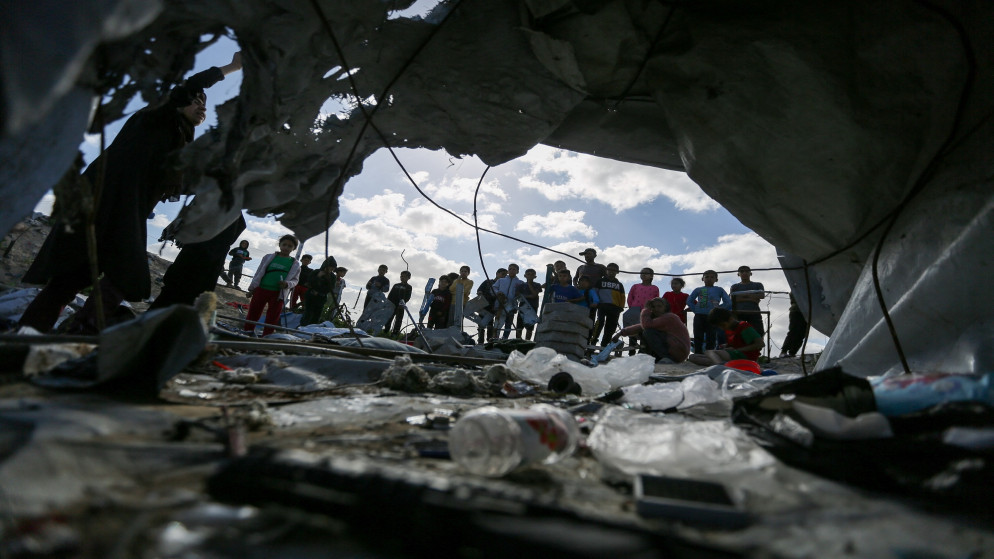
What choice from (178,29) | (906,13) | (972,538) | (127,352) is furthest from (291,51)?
(906,13)

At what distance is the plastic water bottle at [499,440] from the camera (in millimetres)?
981

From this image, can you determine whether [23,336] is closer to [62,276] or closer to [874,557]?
[62,276]

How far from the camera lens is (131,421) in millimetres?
1001

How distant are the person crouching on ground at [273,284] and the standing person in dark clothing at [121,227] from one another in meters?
2.99

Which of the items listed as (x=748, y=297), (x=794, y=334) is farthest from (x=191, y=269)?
(x=794, y=334)

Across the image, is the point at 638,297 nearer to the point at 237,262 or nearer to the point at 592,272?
the point at 592,272

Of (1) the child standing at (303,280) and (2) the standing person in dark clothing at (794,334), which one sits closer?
(2) the standing person in dark clothing at (794,334)

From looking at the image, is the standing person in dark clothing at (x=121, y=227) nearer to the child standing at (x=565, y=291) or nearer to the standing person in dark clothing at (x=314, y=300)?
the standing person in dark clothing at (x=314, y=300)

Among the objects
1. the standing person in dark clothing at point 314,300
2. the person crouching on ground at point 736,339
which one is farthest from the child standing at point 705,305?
the standing person in dark clothing at point 314,300

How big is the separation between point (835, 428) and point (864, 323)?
153cm

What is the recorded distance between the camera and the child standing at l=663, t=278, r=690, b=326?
288 inches

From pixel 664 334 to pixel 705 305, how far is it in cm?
148

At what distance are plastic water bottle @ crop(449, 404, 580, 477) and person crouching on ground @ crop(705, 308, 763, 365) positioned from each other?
4.74 metres

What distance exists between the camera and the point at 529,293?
25.6ft
